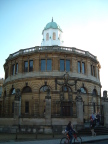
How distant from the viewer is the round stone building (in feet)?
98.3

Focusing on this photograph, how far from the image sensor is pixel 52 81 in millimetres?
30578

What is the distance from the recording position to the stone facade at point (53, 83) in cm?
2989

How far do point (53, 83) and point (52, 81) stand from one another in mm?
389

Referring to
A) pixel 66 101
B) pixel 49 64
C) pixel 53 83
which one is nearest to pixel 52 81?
pixel 53 83

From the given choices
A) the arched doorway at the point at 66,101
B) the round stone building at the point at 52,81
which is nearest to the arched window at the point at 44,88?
the round stone building at the point at 52,81

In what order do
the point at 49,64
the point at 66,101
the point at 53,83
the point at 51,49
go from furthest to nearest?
the point at 51,49, the point at 49,64, the point at 53,83, the point at 66,101

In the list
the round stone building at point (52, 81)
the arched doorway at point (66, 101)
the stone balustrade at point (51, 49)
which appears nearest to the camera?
the arched doorway at point (66, 101)

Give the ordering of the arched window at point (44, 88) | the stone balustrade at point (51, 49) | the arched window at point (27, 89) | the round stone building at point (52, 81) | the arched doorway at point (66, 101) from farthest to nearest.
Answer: the stone balustrade at point (51, 49) < the arched window at point (27, 89) < the arched window at point (44, 88) < the round stone building at point (52, 81) < the arched doorway at point (66, 101)

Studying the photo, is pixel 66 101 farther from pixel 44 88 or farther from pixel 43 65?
pixel 43 65

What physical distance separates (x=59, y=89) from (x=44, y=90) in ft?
8.31

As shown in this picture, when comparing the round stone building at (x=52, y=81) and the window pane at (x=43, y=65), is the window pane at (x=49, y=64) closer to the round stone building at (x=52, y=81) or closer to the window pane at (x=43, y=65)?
the round stone building at (x=52, y=81)

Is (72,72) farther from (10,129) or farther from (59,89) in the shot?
(10,129)

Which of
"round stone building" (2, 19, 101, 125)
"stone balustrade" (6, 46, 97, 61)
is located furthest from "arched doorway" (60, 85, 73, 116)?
"stone balustrade" (6, 46, 97, 61)

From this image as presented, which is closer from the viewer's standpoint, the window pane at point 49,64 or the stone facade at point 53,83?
the stone facade at point 53,83
